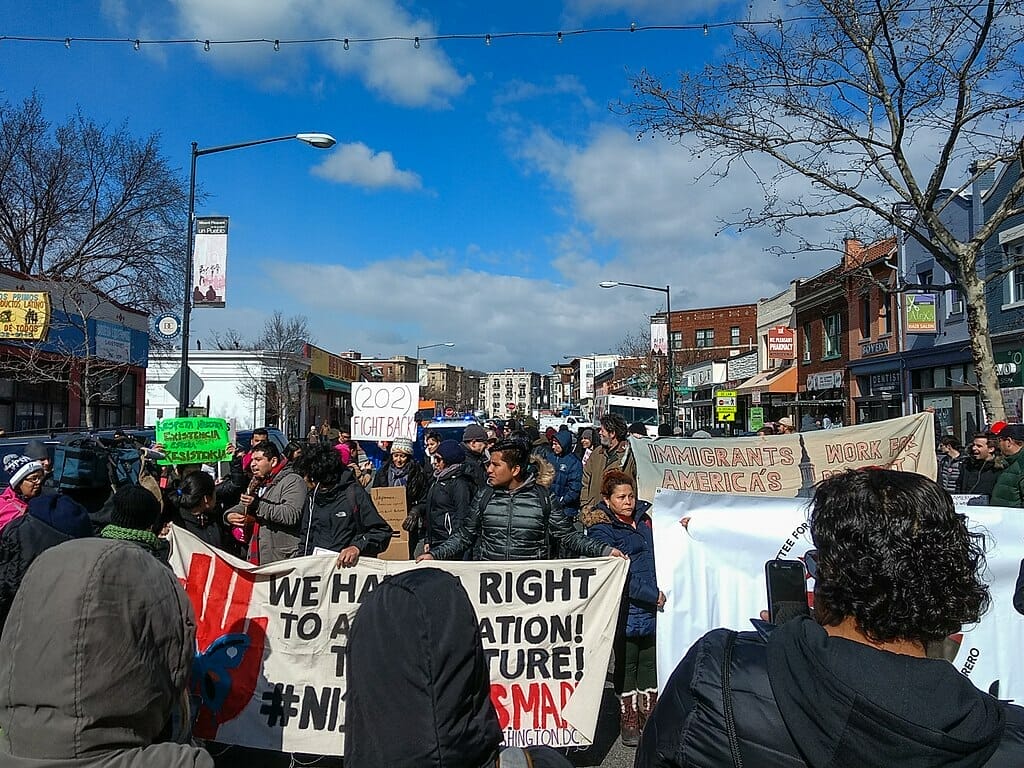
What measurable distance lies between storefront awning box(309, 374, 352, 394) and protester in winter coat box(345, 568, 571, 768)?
40657 mm

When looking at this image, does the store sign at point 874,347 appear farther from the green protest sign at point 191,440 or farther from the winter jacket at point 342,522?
the winter jacket at point 342,522

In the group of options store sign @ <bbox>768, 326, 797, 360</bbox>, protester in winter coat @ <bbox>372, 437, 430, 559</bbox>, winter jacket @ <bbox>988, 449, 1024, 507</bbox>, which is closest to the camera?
winter jacket @ <bbox>988, 449, 1024, 507</bbox>

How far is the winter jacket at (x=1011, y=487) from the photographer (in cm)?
734

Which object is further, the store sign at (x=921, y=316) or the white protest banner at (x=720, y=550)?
the store sign at (x=921, y=316)

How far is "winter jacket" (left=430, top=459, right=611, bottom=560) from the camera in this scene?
526cm

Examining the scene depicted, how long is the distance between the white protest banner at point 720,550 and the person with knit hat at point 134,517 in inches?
123

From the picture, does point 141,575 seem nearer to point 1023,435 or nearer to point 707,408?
point 1023,435

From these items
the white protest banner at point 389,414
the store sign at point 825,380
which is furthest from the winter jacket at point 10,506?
the store sign at point 825,380

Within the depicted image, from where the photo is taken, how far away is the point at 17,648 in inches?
84.4

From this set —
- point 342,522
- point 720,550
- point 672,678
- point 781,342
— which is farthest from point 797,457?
point 781,342

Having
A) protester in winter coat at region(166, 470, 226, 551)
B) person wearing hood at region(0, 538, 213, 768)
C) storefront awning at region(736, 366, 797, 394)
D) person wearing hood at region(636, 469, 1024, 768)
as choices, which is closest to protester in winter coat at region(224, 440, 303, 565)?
protester in winter coat at region(166, 470, 226, 551)

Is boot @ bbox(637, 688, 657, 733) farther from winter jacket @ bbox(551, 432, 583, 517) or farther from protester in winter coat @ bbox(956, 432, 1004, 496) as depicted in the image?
winter jacket @ bbox(551, 432, 583, 517)

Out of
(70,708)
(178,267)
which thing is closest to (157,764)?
(70,708)

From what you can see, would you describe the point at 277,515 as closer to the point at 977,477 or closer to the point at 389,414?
the point at 389,414
